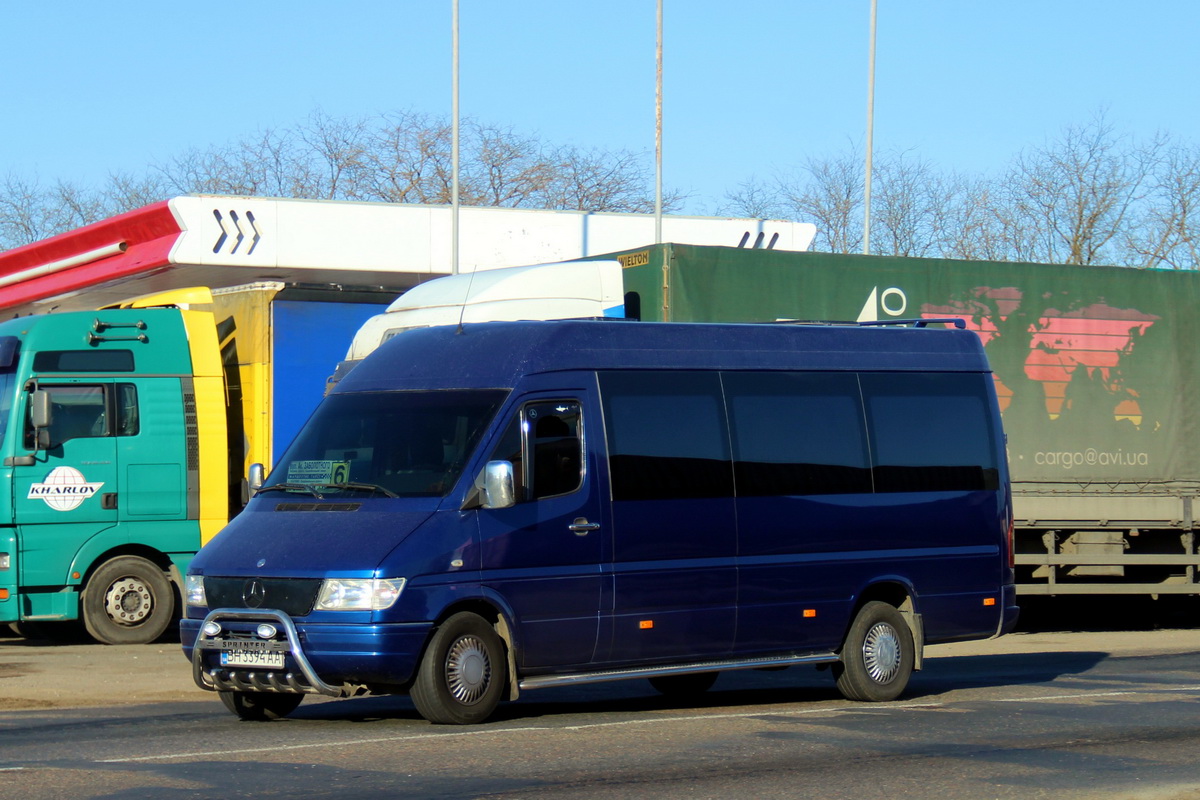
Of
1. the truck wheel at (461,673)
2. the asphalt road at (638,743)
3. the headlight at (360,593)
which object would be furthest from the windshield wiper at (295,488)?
the asphalt road at (638,743)

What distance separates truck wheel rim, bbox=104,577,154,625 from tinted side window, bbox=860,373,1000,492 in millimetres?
8223

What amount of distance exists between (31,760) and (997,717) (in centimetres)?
595

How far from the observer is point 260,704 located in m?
10.8

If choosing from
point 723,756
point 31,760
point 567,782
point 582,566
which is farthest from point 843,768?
point 31,760

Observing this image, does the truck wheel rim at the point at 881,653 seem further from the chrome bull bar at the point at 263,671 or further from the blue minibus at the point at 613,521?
the chrome bull bar at the point at 263,671

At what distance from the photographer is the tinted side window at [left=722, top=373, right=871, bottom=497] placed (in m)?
11.5

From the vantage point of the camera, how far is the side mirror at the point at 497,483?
32.9 feet

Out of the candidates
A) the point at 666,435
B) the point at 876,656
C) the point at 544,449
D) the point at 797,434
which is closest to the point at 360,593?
the point at 544,449

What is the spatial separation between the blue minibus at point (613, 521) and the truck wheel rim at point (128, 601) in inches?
255

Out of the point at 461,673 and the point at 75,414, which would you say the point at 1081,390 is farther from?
the point at 75,414

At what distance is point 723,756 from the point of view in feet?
30.2

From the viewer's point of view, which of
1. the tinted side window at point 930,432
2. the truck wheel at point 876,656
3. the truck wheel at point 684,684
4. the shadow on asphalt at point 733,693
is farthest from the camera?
the truck wheel at point 684,684

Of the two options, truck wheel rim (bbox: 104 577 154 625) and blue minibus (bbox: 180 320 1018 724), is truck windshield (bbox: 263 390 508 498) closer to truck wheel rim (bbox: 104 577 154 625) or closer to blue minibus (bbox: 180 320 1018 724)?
blue minibus (bbox: 180 320 1018 724)

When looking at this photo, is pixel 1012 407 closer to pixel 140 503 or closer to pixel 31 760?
pixel 140 503
